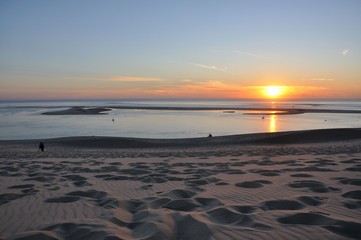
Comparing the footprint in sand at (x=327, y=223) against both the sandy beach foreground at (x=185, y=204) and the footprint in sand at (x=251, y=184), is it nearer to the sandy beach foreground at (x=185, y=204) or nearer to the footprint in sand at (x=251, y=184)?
the sandy beach foreground at (x=185, y=204)

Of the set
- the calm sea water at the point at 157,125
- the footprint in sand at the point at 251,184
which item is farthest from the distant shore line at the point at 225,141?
the footprint in sand at the point at 251,184

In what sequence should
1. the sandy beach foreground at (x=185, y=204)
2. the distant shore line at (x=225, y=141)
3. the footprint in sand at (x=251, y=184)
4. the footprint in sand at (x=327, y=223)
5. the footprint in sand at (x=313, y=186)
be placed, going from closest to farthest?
1. the footprint in sand at (x=327, y=223)
2. the sandy beach foreground at (x=185, y=204)
3. the footprint in sand at (x=313, y=186)
4. the footprint in sand at (x=251, y=184)
5. the distant shore line at (x=225, y=141)

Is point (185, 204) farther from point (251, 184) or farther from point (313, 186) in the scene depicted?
point (313, 186)

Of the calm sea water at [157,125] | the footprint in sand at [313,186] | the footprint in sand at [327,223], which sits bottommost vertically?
the calm sea water at [157,125]

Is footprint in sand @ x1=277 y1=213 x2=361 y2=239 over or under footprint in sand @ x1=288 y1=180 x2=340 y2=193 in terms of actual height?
over

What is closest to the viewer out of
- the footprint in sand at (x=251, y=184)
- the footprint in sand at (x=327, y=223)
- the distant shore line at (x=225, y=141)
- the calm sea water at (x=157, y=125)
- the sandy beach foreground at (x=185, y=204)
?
the footprint in sand at (x=327, y=223)

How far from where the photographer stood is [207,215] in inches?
147

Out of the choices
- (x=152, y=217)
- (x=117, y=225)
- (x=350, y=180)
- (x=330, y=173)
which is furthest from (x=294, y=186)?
(x=117, y=225)

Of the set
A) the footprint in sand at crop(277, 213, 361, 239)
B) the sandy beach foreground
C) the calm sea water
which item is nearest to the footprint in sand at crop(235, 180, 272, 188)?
the sandy beach foreground

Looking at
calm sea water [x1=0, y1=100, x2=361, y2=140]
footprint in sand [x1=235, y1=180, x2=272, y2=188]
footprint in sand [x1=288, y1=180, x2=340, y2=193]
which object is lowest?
calm sea water [x1=0, y1=100, x2=361, y2=140]

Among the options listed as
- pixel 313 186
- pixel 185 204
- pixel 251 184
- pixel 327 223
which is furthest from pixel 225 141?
pixel 327 223

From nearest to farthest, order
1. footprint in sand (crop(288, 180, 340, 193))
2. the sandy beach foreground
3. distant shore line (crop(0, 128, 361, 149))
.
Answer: the sandy beach foreground < footprint in sand (crop(288, 180, 340, 193)) < distant shore line (crop(0, 128, 361, 149))

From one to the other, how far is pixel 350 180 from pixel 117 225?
4228 millimetres

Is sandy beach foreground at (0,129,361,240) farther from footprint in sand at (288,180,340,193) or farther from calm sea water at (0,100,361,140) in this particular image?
calm sea water at (0,100,361,140)
